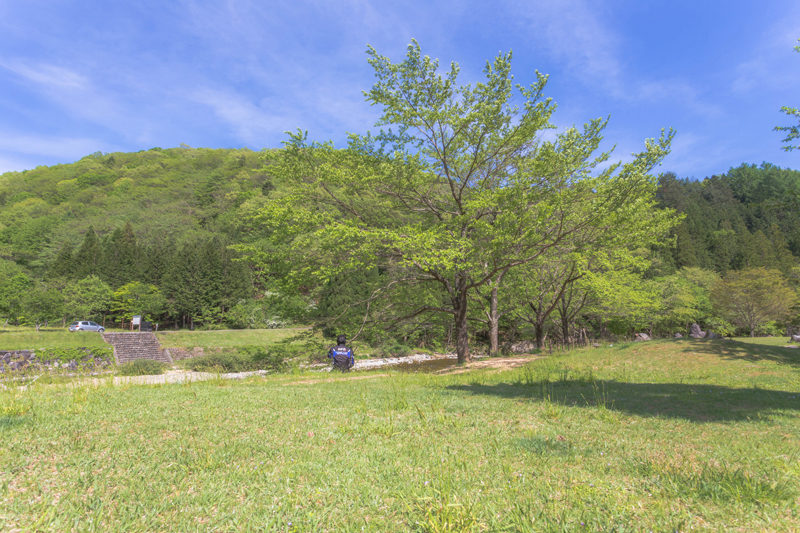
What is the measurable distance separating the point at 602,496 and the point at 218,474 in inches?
110

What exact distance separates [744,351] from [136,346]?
4414 cm

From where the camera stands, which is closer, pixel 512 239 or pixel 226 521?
pixel 226 521

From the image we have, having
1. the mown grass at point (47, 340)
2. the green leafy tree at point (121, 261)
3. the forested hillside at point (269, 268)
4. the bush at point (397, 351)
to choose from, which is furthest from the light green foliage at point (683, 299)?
the green leafy tree at point (121, 261)

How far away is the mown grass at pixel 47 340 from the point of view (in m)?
31.9

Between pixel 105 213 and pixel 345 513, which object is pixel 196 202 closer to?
pixel 105 213

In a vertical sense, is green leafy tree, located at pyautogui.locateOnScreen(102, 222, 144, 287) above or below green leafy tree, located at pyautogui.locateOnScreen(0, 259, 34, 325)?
above

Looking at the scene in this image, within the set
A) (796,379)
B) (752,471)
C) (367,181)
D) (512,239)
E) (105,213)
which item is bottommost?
(796,379)

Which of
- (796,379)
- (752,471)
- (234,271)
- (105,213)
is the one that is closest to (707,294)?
(796,379)

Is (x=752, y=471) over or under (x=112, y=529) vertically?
under

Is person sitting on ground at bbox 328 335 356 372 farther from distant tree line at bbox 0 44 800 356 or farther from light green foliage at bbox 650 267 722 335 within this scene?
light green foliage at bbox 650 267 722 335

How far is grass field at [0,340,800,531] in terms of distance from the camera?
2.36 metres

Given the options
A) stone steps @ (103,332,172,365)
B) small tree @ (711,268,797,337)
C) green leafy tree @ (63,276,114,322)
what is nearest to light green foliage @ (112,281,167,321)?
green leafy tree @ (63,276,114,322)

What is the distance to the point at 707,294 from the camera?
46531 millimetres

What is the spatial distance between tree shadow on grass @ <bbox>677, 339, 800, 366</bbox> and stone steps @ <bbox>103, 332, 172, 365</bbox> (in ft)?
121
